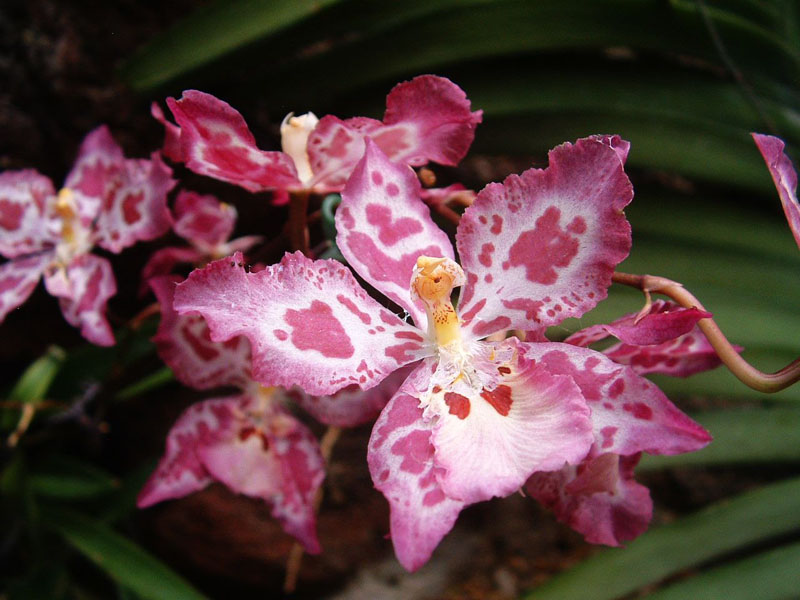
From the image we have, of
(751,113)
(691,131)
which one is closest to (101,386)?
(691,131)

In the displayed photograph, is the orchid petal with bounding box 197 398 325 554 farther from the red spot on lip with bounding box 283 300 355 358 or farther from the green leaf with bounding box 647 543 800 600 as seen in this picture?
the green leaf with bounding box 647 543 800 600

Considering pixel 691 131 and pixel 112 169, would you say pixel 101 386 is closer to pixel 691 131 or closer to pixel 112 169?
pixel 112 169

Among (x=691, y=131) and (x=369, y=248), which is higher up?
(x=369, y=248)

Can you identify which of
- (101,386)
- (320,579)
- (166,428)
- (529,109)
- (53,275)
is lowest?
(320,579)

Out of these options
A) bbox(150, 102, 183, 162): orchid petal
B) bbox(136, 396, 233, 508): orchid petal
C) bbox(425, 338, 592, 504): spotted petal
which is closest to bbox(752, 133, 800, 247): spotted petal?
bbox(425, 338, 592, 504): spotted petal

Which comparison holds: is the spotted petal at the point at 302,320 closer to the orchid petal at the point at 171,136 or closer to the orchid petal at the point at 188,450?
the orchid petal at the point at 171,136

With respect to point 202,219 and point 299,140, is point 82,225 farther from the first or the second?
point 299,140

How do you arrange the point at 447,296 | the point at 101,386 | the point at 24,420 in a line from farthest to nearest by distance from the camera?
the point at 101,386 < the point at 24,420 < the point at 447,296
